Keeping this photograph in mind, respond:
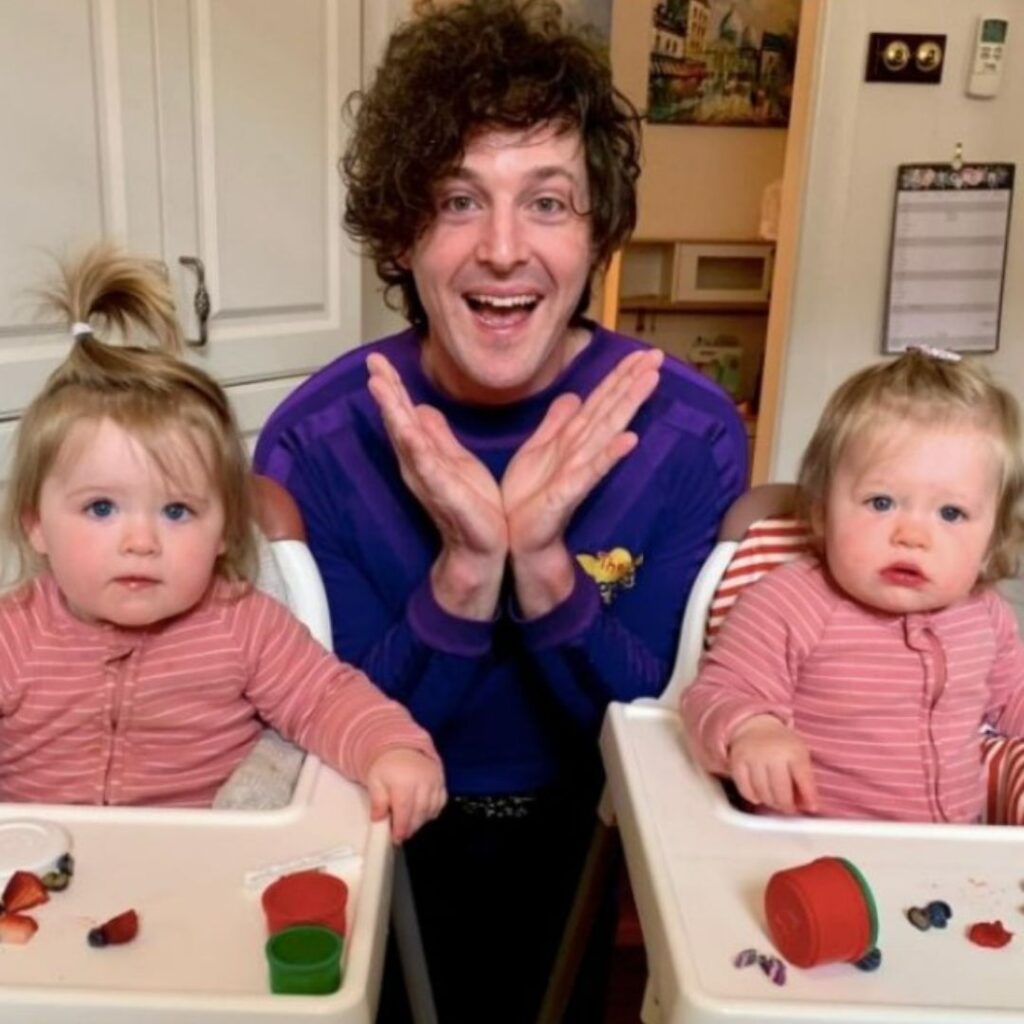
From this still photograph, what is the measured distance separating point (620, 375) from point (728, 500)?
0.68 feet

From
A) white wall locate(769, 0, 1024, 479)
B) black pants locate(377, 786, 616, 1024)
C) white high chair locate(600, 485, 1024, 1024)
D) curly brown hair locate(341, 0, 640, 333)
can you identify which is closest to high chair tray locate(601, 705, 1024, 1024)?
white high chair locate(600, 485, 1024, 1024)

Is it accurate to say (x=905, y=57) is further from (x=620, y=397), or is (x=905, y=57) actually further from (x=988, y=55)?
(x=620, y=397)

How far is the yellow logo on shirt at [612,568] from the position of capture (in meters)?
1.13

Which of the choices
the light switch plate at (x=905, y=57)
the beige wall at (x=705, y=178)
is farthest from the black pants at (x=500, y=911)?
the beige wall at (x=705, y=178)

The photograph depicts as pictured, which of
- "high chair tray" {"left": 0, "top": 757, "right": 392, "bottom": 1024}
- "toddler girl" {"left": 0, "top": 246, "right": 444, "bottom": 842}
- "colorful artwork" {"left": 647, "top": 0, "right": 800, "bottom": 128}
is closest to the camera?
"high chair tray" {"left": 0, "top": 757, "right": 392, "bottom": 1024}

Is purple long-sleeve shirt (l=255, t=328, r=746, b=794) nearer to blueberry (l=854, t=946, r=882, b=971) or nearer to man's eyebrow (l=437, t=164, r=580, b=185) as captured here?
man's eyebrow (l=437, t=164, r=580, b=185)

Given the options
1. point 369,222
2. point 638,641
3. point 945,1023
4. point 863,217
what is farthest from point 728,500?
point 863,217

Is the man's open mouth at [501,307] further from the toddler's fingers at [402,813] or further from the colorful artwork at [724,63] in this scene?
the colorful artwork at [724,63]

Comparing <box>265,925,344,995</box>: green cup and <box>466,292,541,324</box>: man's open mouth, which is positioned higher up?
<box>466,292,541,324</box>: man's open mouth

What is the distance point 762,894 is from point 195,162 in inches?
63.0

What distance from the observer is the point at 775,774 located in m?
0.81

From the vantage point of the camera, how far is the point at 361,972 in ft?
2.09

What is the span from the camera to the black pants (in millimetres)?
1220

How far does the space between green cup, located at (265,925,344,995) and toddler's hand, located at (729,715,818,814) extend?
1.06 feet
